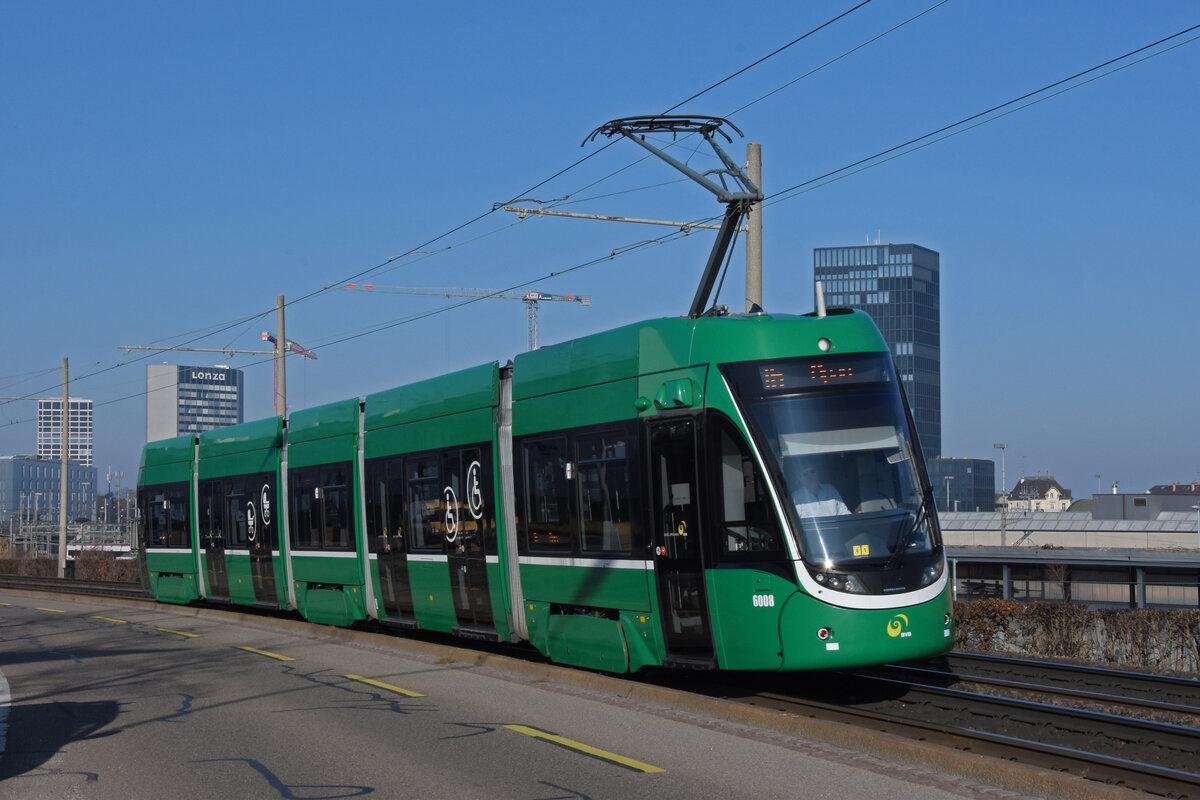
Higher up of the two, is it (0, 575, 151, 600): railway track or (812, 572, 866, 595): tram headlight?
(812, 572, 866, 595): tram headlight

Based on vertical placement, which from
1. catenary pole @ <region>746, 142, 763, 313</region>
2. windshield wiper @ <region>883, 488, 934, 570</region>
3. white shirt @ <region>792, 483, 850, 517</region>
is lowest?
windshield wiper @ <region>883, 488, 934, 570</region>

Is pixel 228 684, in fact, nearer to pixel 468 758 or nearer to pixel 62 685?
pixel 62 685

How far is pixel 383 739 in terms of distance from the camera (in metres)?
10.7

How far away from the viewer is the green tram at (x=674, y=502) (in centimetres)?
1094

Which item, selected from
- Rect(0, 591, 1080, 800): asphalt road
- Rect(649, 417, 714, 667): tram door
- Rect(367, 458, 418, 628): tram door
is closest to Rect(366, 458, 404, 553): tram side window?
Rect(367, 458, 418, 628): tram door

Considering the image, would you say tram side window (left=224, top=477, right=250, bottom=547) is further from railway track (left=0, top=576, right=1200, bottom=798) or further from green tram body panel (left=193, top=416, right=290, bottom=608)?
railway track (left=0, top=576, right=1200, bottom=798)

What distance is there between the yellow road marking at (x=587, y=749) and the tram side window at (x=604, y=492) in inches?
93.9

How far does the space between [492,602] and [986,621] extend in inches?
359

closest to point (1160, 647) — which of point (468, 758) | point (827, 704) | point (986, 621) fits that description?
point (986, 621)

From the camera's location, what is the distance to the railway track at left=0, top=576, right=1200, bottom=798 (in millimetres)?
9047

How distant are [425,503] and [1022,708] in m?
8.80

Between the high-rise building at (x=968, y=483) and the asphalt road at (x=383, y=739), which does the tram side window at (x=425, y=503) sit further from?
the high-rise building at (x=968, y=483)

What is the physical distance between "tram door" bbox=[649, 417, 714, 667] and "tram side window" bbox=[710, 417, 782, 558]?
0.33m

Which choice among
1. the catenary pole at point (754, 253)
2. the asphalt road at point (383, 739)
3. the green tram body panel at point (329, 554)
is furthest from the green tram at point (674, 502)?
the catenary pole at point (754, 253)
